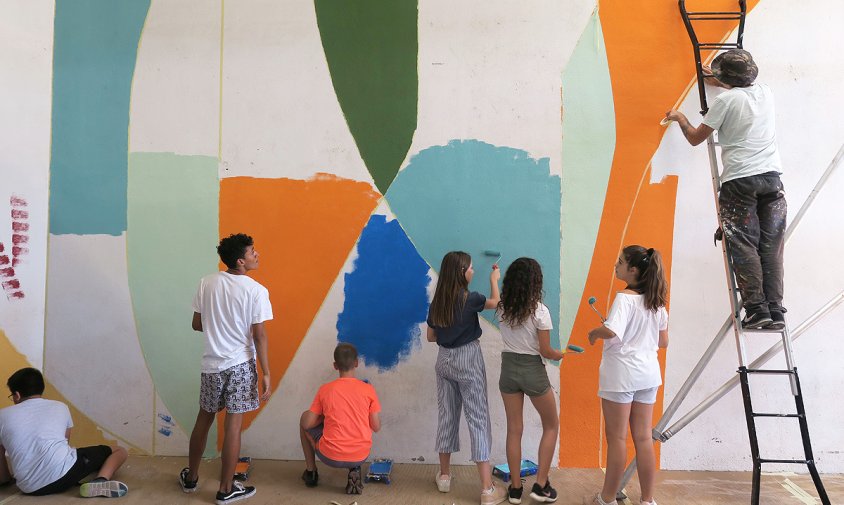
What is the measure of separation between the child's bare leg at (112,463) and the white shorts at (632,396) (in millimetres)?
2605

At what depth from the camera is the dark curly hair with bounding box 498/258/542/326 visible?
321cm

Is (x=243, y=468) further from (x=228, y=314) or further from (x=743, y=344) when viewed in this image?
(x=743, y=344)

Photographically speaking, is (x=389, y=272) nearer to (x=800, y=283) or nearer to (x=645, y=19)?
(x=645, y=19)

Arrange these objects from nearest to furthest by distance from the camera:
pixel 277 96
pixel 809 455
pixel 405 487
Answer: pixel 809 455 < pixel 405 487 < pixel 277 96

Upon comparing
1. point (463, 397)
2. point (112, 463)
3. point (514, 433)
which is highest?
point (463, 397)

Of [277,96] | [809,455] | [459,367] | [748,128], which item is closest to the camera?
[809,455]

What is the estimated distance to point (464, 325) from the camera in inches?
133

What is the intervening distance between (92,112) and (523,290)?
2.83 m

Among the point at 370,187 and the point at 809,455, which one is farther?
the point at 370,187

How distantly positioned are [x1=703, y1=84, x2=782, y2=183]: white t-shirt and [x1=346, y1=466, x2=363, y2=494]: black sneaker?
7.99 feet

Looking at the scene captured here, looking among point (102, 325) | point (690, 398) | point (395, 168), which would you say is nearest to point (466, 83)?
point (395, 168)

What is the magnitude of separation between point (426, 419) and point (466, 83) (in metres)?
2.02

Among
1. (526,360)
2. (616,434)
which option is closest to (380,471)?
(526,360)

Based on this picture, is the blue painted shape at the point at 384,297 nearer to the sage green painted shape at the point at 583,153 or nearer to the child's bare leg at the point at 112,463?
the sage green painted shape at the point at 583,153
